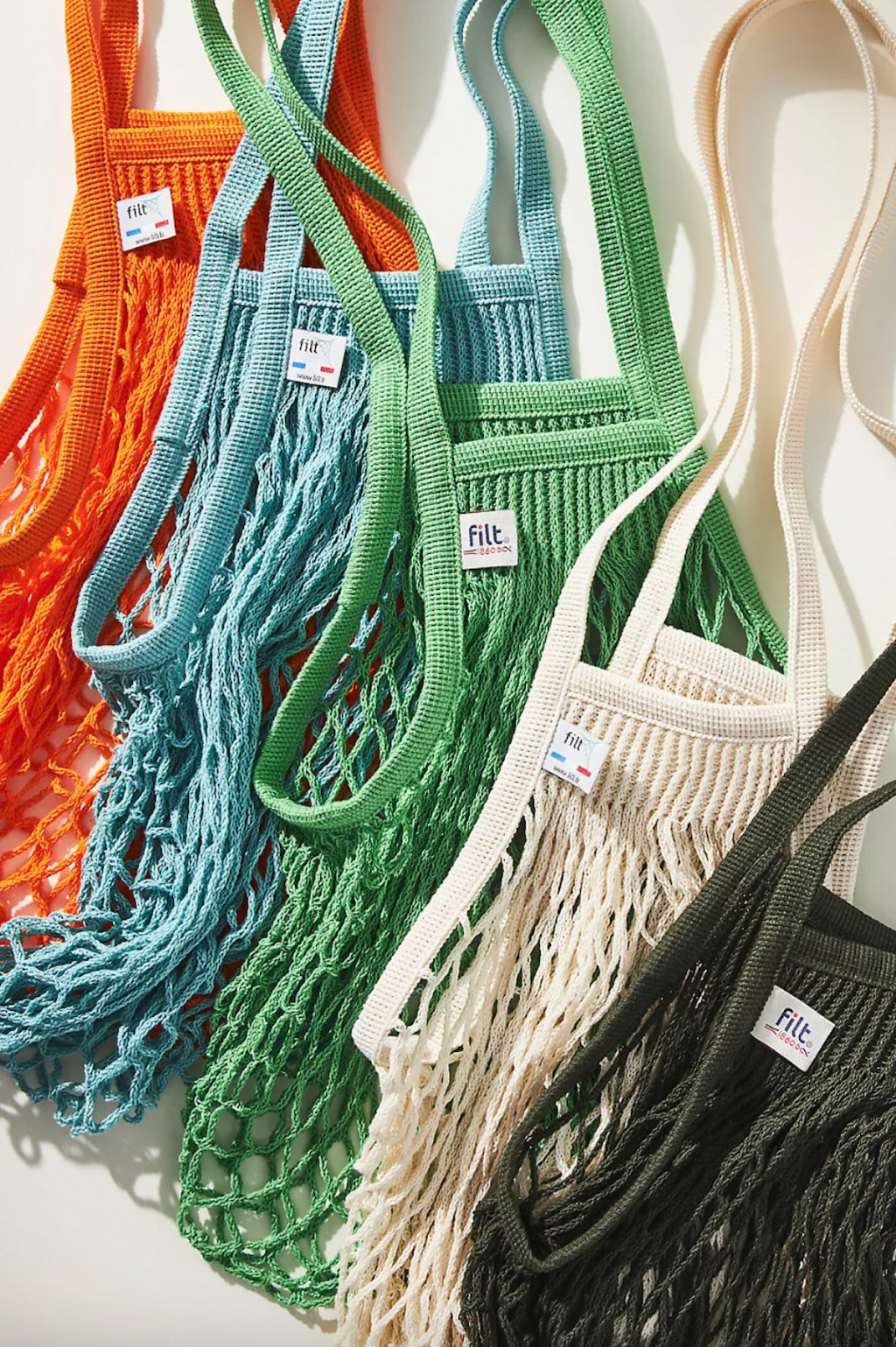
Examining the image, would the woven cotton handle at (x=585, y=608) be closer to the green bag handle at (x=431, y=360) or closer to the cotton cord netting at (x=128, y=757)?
the green bag handle at (x=431, y=360)

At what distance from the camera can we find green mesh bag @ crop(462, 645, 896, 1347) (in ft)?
2.86

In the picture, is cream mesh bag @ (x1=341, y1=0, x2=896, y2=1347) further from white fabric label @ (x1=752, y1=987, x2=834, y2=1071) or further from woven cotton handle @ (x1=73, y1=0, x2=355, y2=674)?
woven cotton handle @ (x1=73, y1=0, x2=355, y2=674)

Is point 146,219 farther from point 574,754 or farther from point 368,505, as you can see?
point 574,754

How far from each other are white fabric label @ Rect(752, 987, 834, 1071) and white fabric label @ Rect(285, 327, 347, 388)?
650mm

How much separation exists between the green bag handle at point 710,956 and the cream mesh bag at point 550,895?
51 millimetres

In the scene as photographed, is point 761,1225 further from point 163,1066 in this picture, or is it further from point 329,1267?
point 163,1066

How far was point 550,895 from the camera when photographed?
96 cm

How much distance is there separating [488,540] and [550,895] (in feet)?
1.00

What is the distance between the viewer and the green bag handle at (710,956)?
2.82 feet

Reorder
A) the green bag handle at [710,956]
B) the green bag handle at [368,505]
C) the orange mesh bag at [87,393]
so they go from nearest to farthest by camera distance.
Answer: the green bag handle at [710,956] → the green bag handle at [368,505] → the orange mesh bag at [87,393]

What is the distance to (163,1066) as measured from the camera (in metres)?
1.02

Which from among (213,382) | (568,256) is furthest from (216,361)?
(568,256)

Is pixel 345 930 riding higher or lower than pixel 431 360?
lower

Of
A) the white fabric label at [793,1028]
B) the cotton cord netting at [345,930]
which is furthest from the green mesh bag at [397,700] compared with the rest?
the white fabric label at [793,1028]
